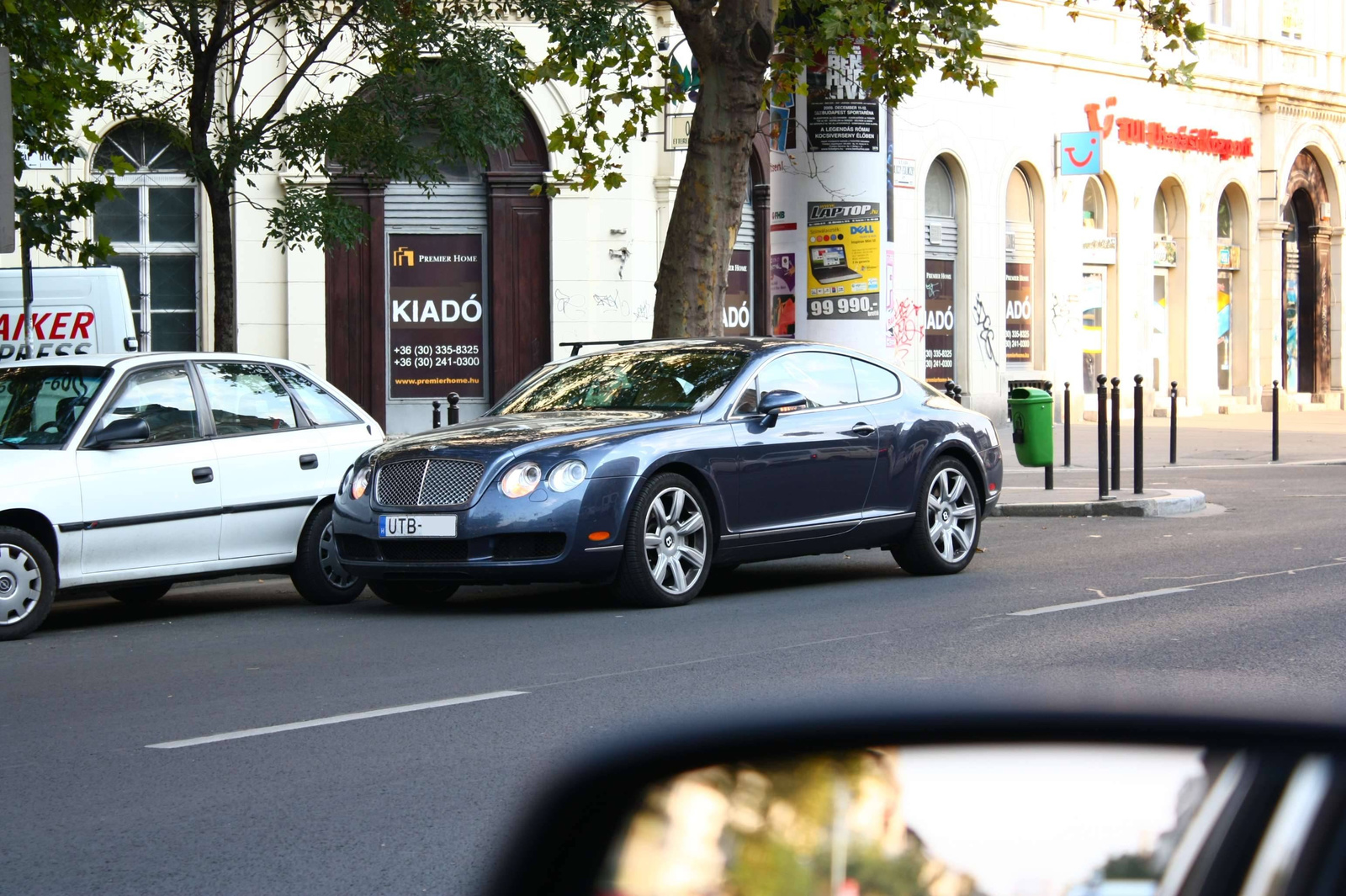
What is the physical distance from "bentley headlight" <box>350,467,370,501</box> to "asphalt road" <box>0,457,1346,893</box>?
0.70 m

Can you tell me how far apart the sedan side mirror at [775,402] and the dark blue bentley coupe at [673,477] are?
0.01m

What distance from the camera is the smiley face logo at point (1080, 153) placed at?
1243 inches

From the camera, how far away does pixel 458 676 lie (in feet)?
24.7

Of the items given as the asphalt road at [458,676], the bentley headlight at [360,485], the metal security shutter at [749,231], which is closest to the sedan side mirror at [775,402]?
the asphalt road at [458,676]

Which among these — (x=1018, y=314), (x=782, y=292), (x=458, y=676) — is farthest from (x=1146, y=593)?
(x=1018, y=314)

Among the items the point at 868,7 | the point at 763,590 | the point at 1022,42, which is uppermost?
the point at 1022,42

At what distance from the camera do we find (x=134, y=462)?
376 inches

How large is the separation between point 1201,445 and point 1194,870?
26427 mm

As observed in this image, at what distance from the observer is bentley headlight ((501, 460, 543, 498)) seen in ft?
30.1

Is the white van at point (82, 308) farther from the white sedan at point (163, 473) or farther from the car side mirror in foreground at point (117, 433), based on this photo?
the car side mirror in foreground at point (117, 433)

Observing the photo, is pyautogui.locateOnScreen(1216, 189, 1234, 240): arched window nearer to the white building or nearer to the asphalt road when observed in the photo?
the white building

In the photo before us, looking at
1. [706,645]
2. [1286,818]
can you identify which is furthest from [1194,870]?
[706,645]

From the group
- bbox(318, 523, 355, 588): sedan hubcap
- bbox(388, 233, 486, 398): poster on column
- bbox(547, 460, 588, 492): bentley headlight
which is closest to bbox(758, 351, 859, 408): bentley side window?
bbox(547, 460, 588, 492): bentley headlight

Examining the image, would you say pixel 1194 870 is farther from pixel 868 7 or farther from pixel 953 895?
pixel 868 7
